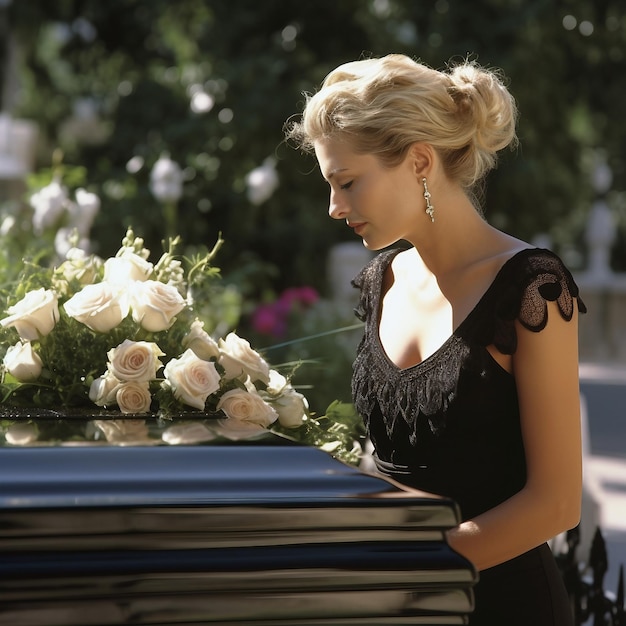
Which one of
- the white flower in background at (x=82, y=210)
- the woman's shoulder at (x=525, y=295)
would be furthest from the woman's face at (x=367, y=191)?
the white flower in background at (x=82, y=210)

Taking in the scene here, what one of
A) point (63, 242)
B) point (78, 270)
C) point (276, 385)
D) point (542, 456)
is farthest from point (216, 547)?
point (63, 242)

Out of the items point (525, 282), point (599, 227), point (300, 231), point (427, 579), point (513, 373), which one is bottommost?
point (427, 579)

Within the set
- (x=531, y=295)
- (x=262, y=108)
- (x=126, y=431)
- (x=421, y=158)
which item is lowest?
(x=126, y=431)

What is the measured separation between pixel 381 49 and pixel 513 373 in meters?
11.2

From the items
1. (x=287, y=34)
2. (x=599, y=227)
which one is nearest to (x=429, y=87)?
(x=287, y=34)

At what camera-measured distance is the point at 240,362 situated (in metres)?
1.75

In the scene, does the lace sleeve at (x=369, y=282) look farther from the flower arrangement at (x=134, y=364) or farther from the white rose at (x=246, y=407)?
the white rose at (x=246, y=407)

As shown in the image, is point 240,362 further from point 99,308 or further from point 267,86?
point 267,86

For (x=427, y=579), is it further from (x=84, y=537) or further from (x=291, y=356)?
(x=291, y=356)

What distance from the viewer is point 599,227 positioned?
71.0 feet

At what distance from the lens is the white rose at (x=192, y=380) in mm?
1576

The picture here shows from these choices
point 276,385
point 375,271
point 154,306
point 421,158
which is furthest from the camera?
point 375,271

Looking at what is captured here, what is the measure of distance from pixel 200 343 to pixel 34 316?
0.24 metres

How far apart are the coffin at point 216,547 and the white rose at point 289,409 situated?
2.01ft
